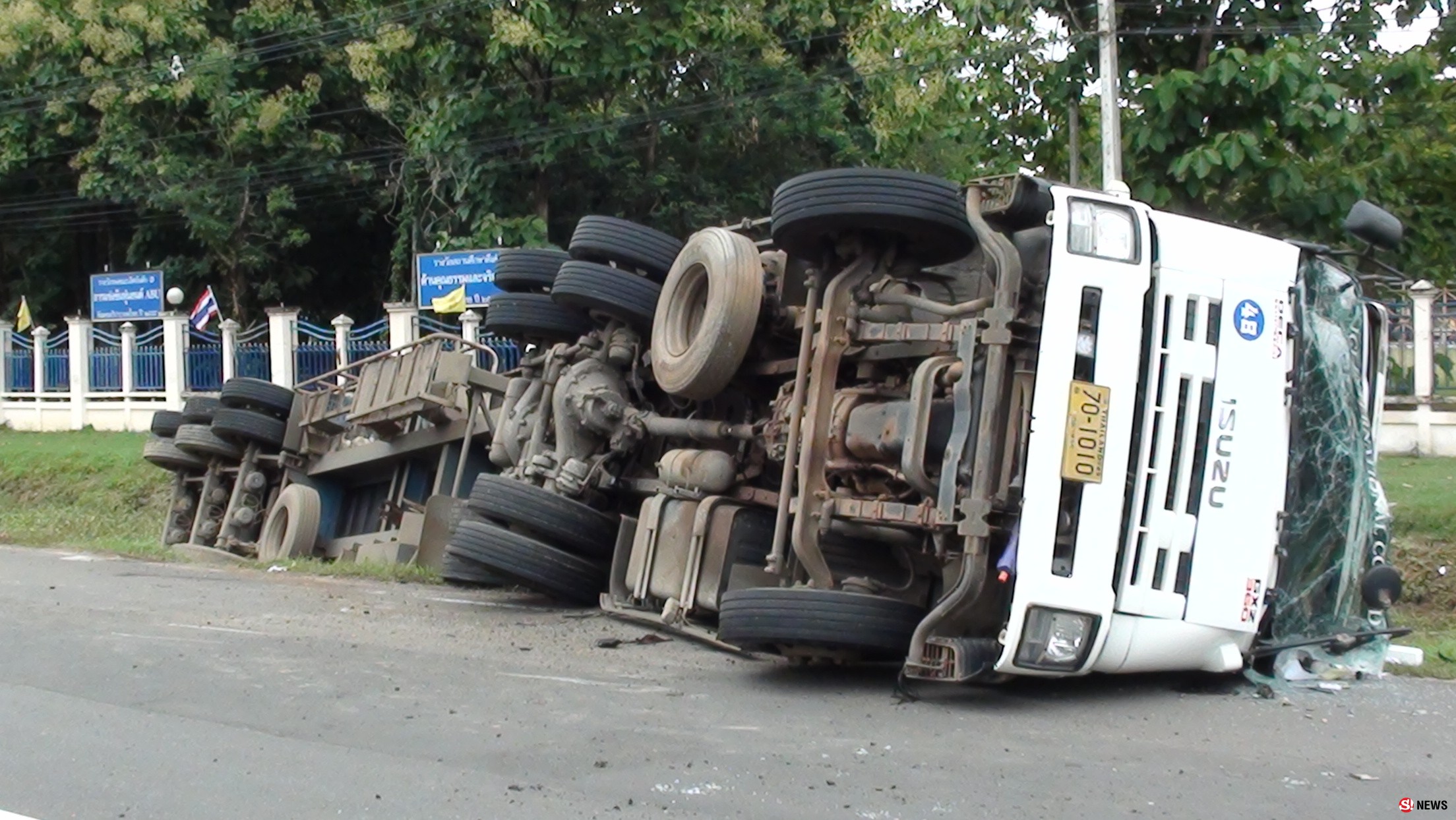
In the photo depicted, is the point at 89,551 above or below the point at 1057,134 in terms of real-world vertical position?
below

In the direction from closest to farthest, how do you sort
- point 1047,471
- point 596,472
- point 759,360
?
point 1047,471 → point 759,360 → point 596,472

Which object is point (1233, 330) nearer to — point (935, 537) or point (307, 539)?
point (935, 537)

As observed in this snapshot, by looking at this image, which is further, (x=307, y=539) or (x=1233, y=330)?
(x=307, y=539)

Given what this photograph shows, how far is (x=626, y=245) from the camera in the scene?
8.78 m

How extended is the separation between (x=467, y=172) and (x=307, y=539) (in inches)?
410

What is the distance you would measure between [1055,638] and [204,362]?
21256 millimetres

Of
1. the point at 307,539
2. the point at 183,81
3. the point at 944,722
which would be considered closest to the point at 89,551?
the point at 307,539

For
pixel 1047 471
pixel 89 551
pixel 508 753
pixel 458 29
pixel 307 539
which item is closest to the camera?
pixel 508 753

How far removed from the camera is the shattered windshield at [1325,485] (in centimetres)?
626

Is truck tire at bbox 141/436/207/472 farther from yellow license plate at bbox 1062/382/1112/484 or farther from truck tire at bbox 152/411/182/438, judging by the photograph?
yellow license plate at bbox 1062/382/1112/484

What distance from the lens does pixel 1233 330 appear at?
5938mm

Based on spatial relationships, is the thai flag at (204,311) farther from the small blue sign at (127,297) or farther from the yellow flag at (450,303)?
the yellow flag at (450,303)

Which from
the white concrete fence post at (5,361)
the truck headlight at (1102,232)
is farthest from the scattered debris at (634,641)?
the white concrete fence post at (5,361)

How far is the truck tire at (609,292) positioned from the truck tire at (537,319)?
665 millimetres
